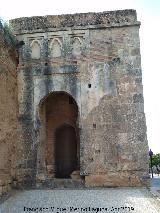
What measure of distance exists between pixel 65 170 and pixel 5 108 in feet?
13.6

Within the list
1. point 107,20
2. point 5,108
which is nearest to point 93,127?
point 5,108

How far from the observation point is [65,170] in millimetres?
12648

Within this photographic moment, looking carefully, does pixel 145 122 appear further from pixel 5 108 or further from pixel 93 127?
pixel 5 108

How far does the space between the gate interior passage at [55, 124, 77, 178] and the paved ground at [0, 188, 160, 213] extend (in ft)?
13.2

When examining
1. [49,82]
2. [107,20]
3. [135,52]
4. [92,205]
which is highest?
[107,20]

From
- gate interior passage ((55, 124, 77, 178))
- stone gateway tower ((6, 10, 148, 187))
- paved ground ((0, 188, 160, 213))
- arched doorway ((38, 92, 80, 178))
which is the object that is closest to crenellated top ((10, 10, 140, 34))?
stone gateway tower ((6, 10, 148, 187))

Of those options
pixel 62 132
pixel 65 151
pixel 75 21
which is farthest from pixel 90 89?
pixel 65 151

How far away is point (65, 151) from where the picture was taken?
12641 mm

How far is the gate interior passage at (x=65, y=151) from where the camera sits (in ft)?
41.4

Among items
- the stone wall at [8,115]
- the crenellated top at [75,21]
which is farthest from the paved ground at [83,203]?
the crenellated top at [75,21]

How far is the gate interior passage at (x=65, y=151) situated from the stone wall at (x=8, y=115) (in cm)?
240

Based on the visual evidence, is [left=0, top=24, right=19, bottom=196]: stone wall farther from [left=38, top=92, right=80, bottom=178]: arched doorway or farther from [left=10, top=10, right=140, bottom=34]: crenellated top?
[left=38, top=92, right=80, bottom=178]: arched doorway

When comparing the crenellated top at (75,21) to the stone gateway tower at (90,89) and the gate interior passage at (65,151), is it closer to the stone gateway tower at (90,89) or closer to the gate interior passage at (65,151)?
the stone gateway tower at (90,89)

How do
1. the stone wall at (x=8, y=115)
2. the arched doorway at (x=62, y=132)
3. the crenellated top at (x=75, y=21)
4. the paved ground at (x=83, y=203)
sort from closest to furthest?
the paved ground at (x=83, y=203) → the stone wall at (x=8, y=115) → the crenellated top at (x=75, y=21) → the arched doorway at (x=62, y=132)
